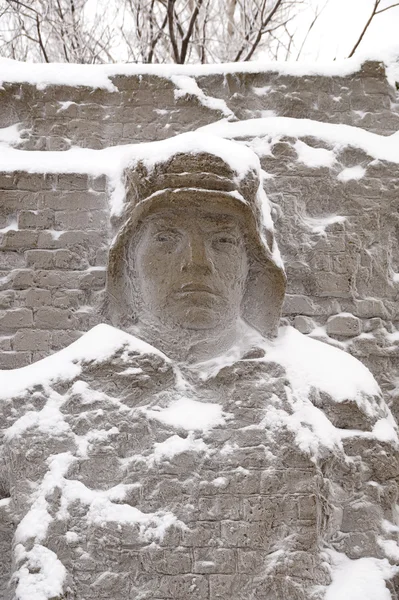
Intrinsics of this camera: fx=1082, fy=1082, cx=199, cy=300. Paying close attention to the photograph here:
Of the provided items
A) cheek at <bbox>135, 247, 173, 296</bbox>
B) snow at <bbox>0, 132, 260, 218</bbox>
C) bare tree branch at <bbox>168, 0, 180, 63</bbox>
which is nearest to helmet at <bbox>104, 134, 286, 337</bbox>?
snow at <bbox>0, 132, 260, 218</bbox>

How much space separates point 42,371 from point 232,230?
103 centimetres

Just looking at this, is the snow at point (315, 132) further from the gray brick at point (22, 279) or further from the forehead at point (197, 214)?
the gray brick at point (22, 279)

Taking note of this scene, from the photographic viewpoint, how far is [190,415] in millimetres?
4473

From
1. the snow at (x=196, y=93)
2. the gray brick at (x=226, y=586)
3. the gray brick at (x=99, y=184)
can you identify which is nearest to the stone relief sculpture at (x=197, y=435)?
Answer: the gray brick at (x=226, y=586)

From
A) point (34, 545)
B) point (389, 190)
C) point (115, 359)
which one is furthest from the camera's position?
point (389, 190)

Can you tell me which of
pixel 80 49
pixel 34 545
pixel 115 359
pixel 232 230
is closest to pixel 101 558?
pixel 34 545

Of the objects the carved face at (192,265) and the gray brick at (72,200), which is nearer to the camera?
the carved face at (192,265)

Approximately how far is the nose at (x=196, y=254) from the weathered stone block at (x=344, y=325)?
1004 mm

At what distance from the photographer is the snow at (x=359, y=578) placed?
411 centimetres

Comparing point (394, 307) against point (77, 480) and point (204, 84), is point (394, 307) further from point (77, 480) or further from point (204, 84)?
point (77, 480)

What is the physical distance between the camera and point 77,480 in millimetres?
4273

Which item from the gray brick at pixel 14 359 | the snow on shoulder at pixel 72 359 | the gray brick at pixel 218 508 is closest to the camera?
the gray brick at pixel 218 508

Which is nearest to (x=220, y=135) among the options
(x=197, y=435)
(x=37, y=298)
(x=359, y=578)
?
(x=37, y=298)

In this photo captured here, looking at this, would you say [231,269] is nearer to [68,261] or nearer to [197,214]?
[197,214]
